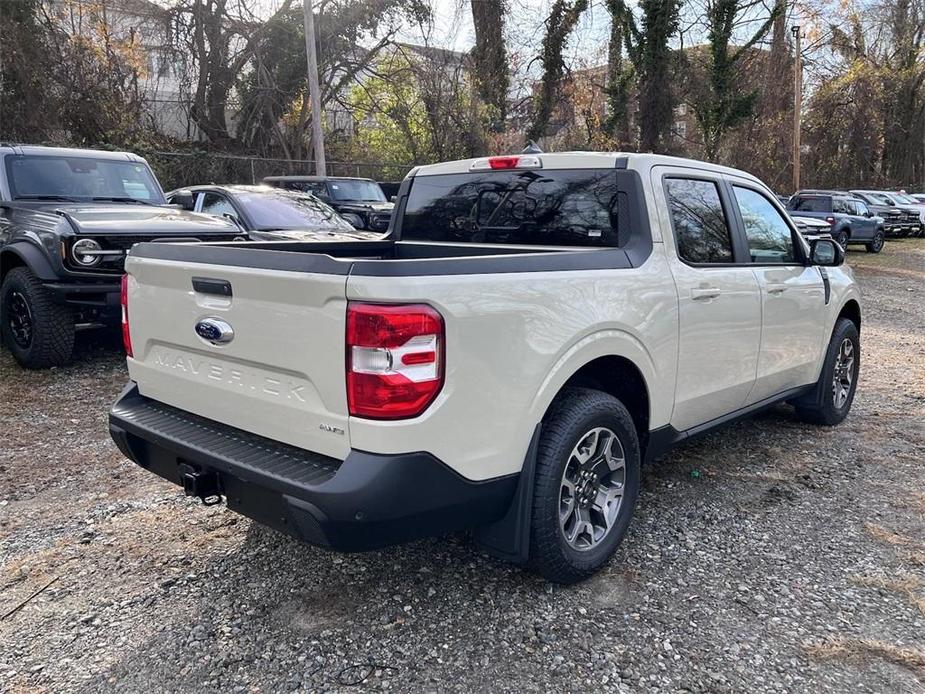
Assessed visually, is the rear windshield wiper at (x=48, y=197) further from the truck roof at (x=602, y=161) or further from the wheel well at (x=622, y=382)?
the wheel well at (x=622, y=382)

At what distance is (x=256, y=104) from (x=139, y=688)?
78.4 ft

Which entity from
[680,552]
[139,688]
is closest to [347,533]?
[139,688]

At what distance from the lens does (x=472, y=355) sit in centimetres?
255

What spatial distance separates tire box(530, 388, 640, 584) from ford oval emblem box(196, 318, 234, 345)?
1.29m

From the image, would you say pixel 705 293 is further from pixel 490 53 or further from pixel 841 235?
pixel 490 53

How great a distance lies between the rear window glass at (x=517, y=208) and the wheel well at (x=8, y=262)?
14.2 ft

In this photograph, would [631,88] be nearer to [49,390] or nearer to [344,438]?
[49,390]

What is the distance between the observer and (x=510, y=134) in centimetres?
2720

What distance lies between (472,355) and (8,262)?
6.17m

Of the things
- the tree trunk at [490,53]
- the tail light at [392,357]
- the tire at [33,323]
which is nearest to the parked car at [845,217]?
the tree trunk at [490,53]

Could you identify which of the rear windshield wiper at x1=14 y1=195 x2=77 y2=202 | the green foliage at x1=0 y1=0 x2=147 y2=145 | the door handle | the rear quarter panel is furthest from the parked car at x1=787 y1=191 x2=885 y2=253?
the rear quarter panel

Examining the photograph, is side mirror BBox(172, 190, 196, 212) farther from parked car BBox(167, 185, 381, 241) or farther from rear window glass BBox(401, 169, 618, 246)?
rear window glass BBox(401, 169, 618, 246)

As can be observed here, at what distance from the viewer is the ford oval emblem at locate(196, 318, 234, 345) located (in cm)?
285

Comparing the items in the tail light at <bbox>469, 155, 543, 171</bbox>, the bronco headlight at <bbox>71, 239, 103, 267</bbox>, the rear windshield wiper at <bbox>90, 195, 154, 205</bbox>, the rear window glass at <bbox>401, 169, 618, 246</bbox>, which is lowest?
the bronco headlight at <bbox>71, 239, 103, 267</bbox>
